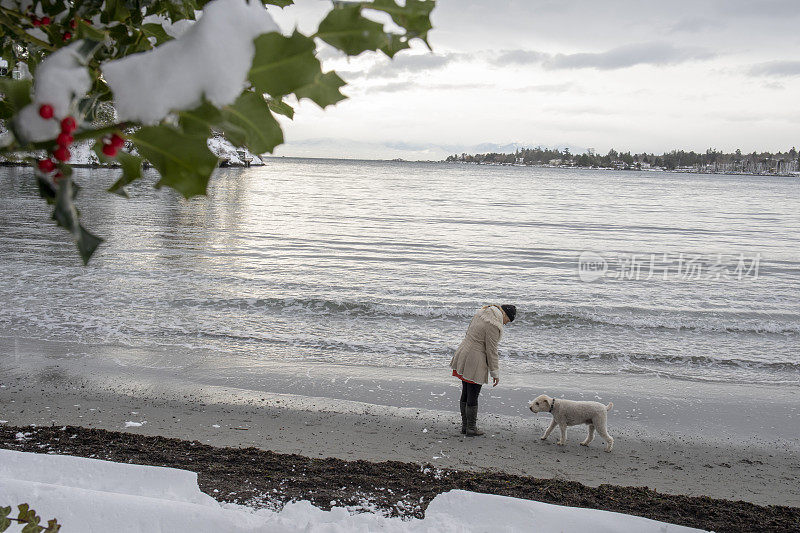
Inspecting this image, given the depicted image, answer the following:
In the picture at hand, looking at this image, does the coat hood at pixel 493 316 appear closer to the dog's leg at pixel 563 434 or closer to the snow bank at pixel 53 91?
the dog's leg at pixel 563 434

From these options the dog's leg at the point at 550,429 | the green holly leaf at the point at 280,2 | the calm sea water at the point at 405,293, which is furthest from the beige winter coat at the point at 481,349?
the green holly leaf at the point at 280,2

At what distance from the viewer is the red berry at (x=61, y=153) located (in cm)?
75

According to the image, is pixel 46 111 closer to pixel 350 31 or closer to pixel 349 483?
pixel 350 31

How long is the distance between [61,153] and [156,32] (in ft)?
1.72

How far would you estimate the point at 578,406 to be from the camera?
322 inches

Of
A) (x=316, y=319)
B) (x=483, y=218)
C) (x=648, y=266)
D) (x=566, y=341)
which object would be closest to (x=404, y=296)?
(x=316, y=319)

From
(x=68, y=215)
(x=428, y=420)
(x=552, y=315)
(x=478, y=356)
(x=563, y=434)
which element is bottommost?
(x=428, y=420)

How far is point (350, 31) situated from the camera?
88 cm

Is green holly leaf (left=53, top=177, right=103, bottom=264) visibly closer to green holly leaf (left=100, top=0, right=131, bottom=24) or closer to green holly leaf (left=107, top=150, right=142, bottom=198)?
green holly leaf (left=107, top=150, right=142, bottom=198)

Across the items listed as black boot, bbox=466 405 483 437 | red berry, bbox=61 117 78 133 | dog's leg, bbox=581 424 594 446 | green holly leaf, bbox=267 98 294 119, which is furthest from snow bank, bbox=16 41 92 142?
dog's leg, bbox=581 424 594 446

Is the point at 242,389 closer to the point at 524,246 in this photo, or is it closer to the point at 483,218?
the point at 524,246

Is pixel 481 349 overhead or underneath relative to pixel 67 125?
underneath

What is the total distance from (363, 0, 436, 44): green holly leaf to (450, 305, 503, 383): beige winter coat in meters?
7.48

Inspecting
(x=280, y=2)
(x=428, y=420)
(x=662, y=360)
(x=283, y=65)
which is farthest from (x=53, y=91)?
(x=662, y=360)
